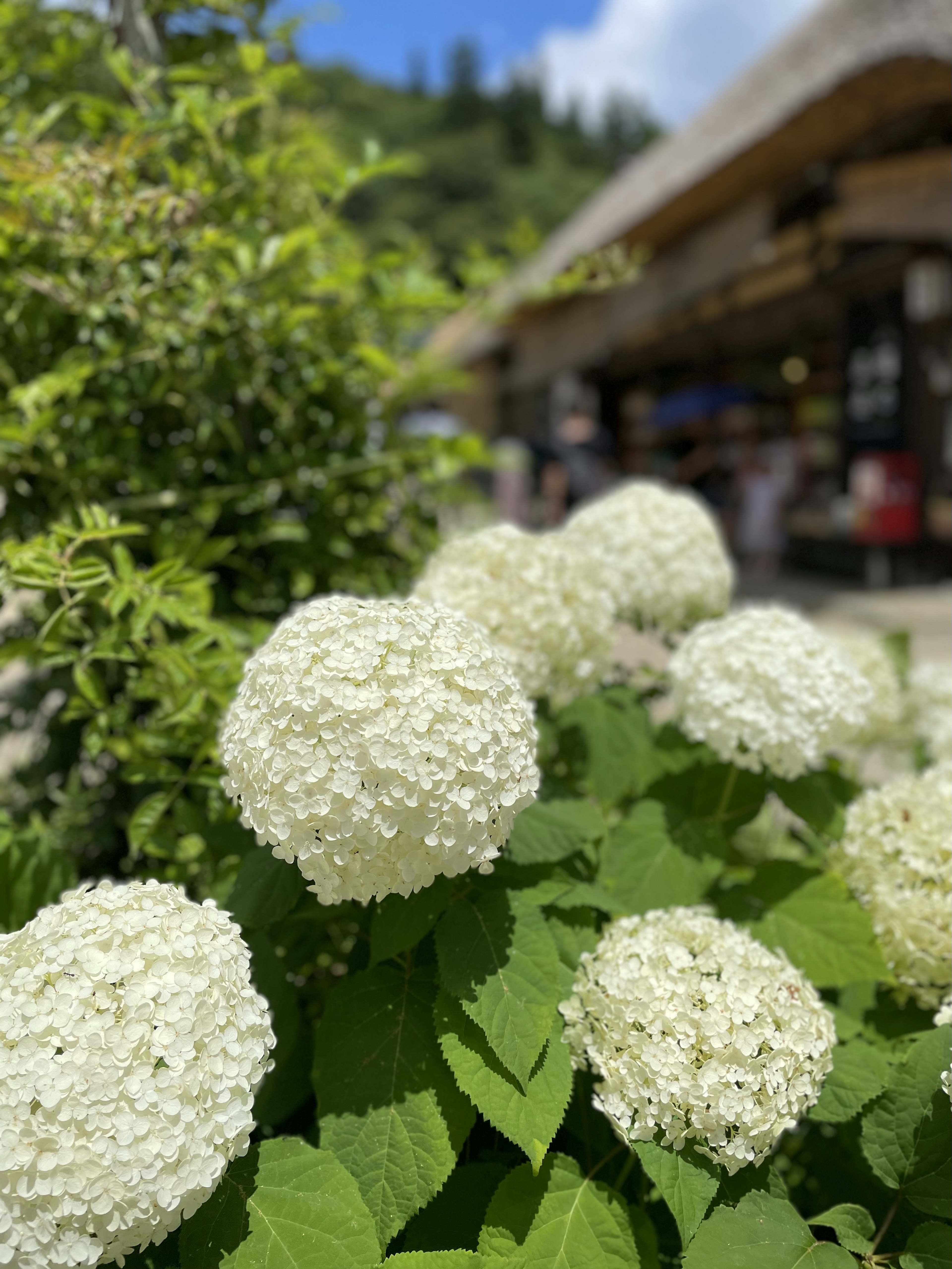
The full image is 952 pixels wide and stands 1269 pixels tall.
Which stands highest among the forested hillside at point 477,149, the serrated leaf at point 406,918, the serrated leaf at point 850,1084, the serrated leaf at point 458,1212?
the forested hillside at point 477,149

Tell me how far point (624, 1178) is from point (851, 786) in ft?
2.60

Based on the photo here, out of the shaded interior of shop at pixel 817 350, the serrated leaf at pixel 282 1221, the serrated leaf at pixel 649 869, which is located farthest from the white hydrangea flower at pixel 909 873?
the shaded interior of shop at pixel 817 350

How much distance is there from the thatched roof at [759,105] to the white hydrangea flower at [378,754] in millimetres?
1514

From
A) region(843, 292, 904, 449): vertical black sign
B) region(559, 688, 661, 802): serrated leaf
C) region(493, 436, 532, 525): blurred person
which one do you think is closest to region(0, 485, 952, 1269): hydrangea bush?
region(559, 688, 661, 802): serrated leaf

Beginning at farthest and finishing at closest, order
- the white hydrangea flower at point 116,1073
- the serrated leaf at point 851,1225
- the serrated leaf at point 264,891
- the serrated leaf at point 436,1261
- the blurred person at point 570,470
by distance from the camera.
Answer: the blurred person at point 570,470 < the serrated leaf at point 264,891 < the serrated leaf at point 851,1225 < the serrated leaf at point 436,1261 < the white hydrangea flower at point 116,1073

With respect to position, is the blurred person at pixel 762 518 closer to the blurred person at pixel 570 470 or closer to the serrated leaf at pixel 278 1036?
the blurred person at pixel 570 470

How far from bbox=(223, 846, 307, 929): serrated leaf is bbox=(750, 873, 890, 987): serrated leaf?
2.19 feet

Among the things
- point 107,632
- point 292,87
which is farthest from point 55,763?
point 292,87

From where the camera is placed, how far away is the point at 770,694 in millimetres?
1411

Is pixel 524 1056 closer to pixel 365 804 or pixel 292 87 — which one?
pixel 365 804

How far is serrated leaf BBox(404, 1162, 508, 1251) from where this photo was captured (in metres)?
1.12

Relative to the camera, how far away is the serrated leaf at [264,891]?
117 centimetres

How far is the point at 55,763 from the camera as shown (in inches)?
79.8

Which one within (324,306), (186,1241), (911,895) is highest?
(324,306)
